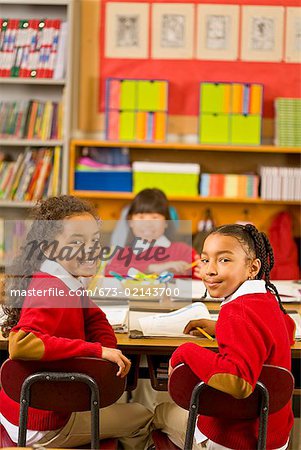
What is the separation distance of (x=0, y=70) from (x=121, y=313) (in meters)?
2.56

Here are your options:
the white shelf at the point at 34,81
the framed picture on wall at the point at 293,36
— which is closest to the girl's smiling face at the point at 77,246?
the white shelf at the point at 34,81

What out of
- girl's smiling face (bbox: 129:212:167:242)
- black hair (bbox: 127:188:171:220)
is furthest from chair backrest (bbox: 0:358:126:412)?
black hair (bbox: 127:188:171:220)

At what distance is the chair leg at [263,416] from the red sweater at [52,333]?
1.36 feet

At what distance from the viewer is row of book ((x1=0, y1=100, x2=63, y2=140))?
4.55 m

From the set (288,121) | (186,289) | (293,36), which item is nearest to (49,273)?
(186,289)

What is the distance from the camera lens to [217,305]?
8.45 feet

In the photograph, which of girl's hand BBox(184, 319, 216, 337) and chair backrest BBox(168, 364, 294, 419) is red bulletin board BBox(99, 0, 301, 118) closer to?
girl's hand BBox(184, 319, 216, 337)

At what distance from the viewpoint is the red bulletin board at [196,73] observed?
→ 4.74 metres

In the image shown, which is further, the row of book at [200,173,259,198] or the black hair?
the row of book at [200,173,259,198]

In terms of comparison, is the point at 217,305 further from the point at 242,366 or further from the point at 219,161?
the point at 219,161

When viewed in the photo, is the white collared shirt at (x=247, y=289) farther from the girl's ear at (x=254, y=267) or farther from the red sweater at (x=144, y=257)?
the red sweater at (x=144, y=257)

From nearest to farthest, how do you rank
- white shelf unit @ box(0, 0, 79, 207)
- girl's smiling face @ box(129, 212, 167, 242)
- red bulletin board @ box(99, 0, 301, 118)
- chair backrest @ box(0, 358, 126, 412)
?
chair backrest @ box(0, 358, 126, 412) < girl's smiling face @ box(129, 212, 167, 242) < white shelf unit @ box(0, 0, 79, 207) < red bulletin board @ box(99, 0, 301, 118)

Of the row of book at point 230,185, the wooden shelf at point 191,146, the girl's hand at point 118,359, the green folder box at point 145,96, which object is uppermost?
the green folder box at point 145,96

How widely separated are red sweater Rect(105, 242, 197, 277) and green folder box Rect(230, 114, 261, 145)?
1334mm
